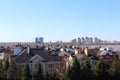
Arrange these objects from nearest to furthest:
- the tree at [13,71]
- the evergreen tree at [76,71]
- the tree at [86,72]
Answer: the evergreen tree at [76,71] → the tree at [86,72] → the tree at [13,71]

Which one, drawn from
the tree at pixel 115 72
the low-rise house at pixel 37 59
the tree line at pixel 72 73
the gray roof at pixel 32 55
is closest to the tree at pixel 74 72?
the tree line at pixel 72 73

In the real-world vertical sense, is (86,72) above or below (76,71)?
below

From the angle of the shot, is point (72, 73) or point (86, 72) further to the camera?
point (86, 72)

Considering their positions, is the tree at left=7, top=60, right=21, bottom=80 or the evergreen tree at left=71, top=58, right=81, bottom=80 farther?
the tree at left=7, top=60, right=21, bottom=80

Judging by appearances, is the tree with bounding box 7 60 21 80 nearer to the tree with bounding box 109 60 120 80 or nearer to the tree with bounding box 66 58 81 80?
the tree with bounding box 66 58 81 80

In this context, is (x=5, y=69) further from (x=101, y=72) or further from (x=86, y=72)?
(x=101, y=72)

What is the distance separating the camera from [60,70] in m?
43.8

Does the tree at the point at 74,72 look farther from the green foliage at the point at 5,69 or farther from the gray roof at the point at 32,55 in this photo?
the green foliage at the point at 5,69

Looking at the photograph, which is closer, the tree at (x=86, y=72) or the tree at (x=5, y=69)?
the tree at (x=86, y=72)

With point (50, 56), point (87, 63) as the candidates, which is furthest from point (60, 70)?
point (87, 63)

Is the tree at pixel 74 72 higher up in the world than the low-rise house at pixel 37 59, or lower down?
lower down

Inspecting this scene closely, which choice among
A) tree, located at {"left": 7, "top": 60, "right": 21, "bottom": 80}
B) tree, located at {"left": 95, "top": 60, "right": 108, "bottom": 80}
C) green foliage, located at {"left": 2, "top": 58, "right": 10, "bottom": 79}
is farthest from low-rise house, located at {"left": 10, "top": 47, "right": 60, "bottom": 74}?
tree, located at {"left": 95, "top": 60, "right": 108, "bottom": 80}

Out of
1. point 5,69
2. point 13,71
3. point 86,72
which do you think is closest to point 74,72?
point 86,72

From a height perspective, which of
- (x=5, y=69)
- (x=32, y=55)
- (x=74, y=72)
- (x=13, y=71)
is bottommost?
(x=74, y=72)
